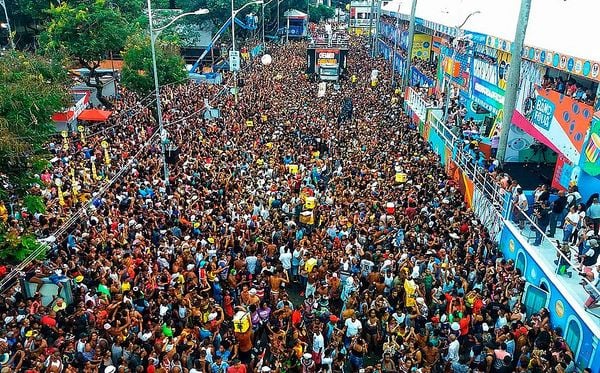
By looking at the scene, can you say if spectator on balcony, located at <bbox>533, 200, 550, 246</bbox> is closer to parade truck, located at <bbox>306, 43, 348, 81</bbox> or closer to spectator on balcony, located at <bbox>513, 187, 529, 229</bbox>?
Result: spectator on balcony, located at <bbox>513, 187, 529, 229</bbox>

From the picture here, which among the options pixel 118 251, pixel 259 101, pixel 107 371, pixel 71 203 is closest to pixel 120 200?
pixel 71 203

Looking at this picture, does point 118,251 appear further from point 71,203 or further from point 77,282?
point 71,203

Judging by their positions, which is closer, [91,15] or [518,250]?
[518,250]

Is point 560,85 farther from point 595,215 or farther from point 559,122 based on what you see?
point 595,215

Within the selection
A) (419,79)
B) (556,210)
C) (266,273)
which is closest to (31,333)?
(266,273)

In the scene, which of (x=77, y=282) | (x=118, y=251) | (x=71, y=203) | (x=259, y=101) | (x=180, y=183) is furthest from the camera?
(x=259, y=101)

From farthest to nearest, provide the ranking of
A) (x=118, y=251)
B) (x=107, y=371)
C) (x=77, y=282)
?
(x=118, y=251)
(x=77, y=282)
(x=107, y=371)

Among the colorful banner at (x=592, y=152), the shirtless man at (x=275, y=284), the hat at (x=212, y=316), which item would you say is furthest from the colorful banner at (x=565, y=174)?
the hat at (x=212, y=316)
